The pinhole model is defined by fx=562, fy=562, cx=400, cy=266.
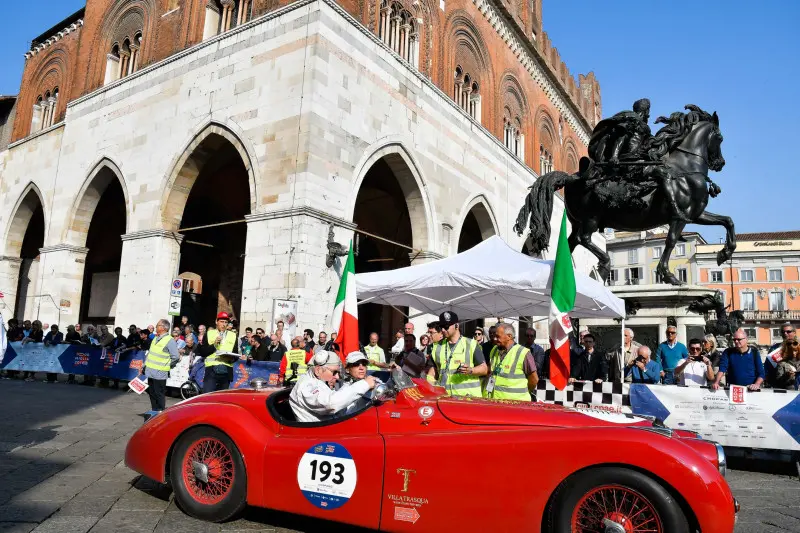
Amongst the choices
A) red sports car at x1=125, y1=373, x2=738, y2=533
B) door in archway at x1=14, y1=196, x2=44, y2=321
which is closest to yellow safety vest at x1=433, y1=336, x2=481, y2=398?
red sports car at x1=125, y1=373, x2=738, y2=533

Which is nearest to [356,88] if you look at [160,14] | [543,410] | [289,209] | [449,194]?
[289,209]

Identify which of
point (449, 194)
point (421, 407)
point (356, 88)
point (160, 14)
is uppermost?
point (160, 14)

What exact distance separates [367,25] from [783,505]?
498 inches

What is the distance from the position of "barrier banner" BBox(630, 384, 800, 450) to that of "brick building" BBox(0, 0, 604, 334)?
6784mm

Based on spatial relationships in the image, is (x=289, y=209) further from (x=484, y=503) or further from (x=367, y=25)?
(x=484, y=503)

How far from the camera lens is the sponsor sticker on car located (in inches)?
129

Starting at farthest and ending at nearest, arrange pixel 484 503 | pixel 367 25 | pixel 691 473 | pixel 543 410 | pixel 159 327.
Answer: pixel 367 25
pixel 159 327
pixel 543 410
pixel 484 503
pixel 691 473

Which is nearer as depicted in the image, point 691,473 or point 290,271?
point 691,473

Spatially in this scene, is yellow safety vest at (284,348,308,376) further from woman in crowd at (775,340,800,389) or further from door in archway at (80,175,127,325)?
door in archway at (80,175,127,325)

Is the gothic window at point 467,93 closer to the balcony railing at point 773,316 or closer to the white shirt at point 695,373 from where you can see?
the white shirt at point 695,373

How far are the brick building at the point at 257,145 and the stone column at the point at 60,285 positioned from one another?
0.19 ft

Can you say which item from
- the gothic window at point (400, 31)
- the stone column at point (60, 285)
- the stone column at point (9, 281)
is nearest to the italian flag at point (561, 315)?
the gothic window at point (400, 31)

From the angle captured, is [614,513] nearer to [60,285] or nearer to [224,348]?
[224,348]

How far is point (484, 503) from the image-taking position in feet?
9.71
